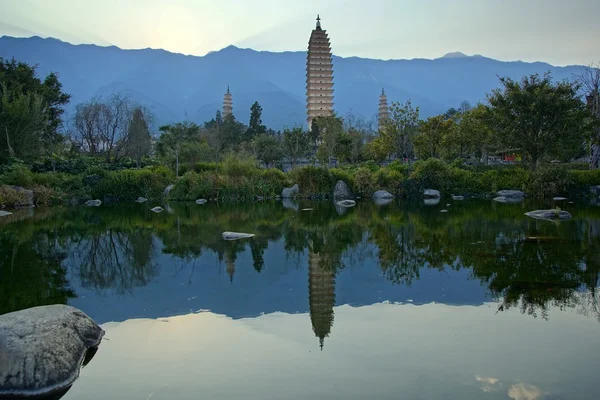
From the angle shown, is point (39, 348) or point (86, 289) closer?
point (39, 348)

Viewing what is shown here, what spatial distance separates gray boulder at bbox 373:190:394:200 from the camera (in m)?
25.4

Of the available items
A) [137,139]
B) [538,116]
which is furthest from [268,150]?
[538,116]

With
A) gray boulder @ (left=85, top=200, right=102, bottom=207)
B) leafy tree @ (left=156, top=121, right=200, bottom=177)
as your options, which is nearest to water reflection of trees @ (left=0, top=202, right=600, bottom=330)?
gray boulder @ (left=85, top=200, right=102, bottom=207)

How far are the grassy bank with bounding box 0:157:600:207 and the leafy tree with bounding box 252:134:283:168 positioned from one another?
41.8 ft

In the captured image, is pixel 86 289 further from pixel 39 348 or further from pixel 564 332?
pixel 564 332

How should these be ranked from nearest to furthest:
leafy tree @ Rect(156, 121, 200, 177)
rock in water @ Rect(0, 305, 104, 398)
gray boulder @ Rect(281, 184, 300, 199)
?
rock in water @ Rect(0, 305, 104, 398)
gray boulder @ Rect(281, 184, 300, 199)
leafy tree @ Rect(156, 121, 200, 177)

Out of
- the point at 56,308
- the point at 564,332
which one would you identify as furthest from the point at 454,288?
the point at 56,308

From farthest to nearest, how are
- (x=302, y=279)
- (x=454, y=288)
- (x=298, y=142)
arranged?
(x=298, y=142) → (x=302, y=279) → (x=454, y=288)

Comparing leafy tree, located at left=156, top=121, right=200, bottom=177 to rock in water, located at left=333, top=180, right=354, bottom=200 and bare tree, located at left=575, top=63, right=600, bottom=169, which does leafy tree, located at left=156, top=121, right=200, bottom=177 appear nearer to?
rock in water, located at left=333, top=180, right=354, bottom=200

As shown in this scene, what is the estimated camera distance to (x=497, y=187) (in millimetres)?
25766

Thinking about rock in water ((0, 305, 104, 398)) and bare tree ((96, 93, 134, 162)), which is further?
bare tree ((96, 93, 134, 162))

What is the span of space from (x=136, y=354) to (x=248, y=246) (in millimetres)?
6168

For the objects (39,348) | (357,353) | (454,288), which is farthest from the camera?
(454,288)

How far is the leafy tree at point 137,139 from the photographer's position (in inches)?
1272
